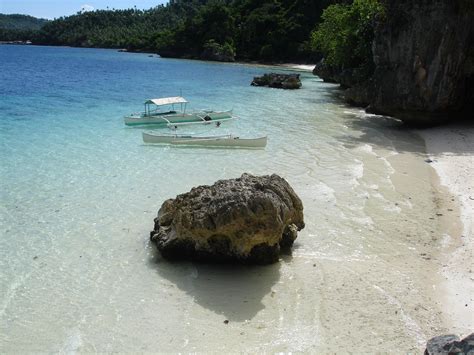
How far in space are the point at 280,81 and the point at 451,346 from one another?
41.7 meters

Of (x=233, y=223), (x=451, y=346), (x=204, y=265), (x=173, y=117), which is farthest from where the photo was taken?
(x=173, y=117)

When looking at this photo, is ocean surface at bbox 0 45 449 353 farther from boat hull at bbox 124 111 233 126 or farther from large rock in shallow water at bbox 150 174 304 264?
boat hull at bbox 124 111 233 126

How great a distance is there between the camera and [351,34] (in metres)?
31.8

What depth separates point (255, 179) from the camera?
916cm

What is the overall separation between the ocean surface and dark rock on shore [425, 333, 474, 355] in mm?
1053

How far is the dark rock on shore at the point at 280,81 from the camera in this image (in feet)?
145

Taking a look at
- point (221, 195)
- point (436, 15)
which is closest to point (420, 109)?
point (436, 15)

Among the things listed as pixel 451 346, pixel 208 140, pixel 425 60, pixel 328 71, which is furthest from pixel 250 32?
pixel 451 346

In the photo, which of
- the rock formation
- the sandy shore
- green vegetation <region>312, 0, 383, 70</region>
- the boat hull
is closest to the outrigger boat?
the boat hull

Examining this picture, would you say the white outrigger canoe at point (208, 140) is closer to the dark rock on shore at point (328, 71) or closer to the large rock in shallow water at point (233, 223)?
the large rock in shallow water at point (233, 223)

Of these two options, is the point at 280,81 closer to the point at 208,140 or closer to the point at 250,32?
the point at 208,140

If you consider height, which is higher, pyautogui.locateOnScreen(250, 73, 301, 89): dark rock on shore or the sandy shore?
pyautogui.locateOnScreen(250, 73, 301, 89): dark rock on shore

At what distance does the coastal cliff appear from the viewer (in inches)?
791

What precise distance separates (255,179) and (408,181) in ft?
23.7
